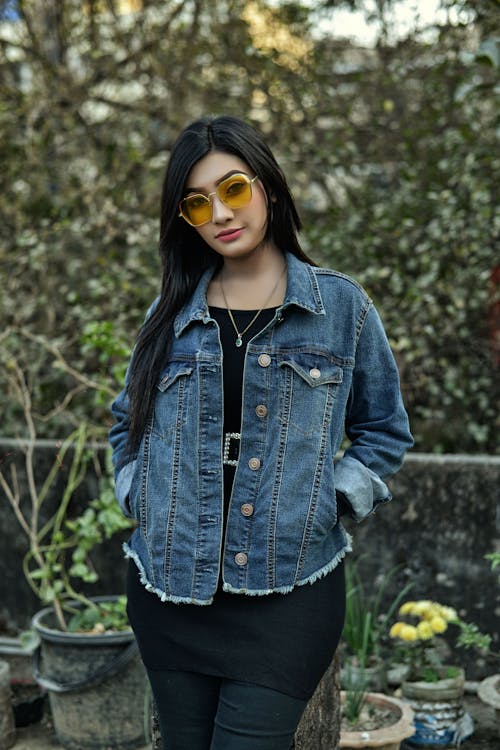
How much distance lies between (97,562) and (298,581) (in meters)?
2.67

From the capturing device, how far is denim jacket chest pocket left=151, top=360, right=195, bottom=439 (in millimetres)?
2238

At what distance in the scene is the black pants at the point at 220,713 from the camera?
2.02 meters

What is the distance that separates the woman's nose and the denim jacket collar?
199mm

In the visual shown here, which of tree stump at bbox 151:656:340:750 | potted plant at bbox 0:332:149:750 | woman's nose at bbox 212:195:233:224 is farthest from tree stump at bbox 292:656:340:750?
woman's nose at bbox 212:195:233:224

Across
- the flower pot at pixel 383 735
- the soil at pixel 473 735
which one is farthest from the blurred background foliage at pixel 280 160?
the flower pot at pixel 383 735

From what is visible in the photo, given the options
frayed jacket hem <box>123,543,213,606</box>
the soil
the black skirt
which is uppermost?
frayed jacket hem <box>123,543,213,606</box>

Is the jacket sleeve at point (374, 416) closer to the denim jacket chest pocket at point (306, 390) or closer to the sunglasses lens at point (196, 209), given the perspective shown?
the denim jacket chest pocket at point (306, 390)

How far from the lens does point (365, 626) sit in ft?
12.2

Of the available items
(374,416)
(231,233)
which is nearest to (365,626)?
(374,416)

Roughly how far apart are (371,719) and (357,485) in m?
1.58

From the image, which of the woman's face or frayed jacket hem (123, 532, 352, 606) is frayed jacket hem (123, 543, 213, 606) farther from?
the woman's face

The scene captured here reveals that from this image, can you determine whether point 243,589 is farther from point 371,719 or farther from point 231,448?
point 371,719

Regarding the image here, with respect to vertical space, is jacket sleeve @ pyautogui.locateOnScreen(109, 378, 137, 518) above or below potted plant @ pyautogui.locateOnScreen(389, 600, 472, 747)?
→ above

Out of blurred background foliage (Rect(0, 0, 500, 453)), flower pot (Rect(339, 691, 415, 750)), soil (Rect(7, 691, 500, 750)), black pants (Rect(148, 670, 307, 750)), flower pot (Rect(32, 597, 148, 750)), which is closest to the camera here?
black pants (Rect(148, 670, 307, 750))
